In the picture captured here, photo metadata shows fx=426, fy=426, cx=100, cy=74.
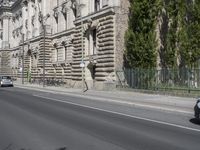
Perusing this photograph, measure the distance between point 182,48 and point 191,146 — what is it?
2598cm

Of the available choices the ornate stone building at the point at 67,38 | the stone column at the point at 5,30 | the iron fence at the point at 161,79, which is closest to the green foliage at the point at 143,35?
the iron fence at the point at 161,79

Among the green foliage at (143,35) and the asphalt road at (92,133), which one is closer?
the asphalt road at (92,133)

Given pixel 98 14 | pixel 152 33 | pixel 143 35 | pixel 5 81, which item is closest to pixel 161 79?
pixel 143 35

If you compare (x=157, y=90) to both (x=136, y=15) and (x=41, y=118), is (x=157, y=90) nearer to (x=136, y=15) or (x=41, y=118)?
(x=136, y=15)

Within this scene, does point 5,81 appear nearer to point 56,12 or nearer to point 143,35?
point 56,12

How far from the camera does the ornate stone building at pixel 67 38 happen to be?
132 ft

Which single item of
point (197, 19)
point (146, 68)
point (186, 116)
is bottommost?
point (186, 116)

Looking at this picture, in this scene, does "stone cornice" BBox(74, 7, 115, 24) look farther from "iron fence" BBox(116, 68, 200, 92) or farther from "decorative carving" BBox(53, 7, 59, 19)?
"decorative carving" BBox(53, 7, 59, 19)

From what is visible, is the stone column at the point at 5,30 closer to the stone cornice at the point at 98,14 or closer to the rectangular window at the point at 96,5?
the stone cornice at the point at 98,14

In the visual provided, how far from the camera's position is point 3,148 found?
1030 cm

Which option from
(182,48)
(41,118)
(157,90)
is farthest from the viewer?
(182,48)

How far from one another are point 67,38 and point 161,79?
2473 cm

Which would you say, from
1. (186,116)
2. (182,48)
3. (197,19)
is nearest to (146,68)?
(182,48)

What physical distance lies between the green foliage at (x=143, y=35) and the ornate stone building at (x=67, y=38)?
242 cm
